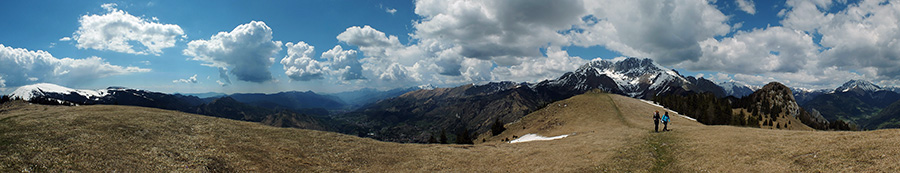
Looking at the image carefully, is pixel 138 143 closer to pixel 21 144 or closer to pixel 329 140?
pixel 21 144

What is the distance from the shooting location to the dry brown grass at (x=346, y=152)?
60.5ft

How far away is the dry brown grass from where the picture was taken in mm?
18438

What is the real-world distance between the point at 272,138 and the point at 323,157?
787 cm

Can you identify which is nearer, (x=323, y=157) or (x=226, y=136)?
(x=323, y=157)

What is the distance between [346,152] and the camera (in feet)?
98.2

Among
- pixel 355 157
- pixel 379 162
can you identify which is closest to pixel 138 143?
pixel 355 157

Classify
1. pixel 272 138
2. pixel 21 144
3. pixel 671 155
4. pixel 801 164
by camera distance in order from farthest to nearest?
pixel 272 138, pixel 671 155, pixel 21 144, pixel 801 164

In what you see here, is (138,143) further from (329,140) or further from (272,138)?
(329,140)

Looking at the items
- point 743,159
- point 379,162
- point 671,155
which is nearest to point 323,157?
point 379,162

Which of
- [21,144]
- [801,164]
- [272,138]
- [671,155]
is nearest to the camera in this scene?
[801,164]

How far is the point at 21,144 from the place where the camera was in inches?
800

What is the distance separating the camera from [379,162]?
92.2 feet

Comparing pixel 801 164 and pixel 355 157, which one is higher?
pixel 801 164

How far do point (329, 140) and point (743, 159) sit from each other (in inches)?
1351
